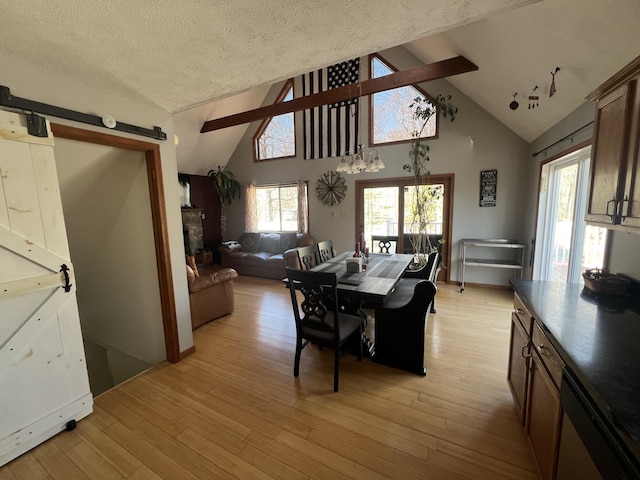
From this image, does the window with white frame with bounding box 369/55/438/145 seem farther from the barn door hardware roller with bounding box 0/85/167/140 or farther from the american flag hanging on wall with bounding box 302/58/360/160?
the barn door hardware roller with bounding box 0/85/167/140

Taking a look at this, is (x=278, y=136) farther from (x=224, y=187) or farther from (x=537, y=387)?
(x=537, y=387)

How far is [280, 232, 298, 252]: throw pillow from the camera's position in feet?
19.0

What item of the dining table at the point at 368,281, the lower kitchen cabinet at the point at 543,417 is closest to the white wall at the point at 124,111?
the dining table at the point at 368,281

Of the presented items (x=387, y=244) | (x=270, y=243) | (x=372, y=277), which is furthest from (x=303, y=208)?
(x=372, y=277)

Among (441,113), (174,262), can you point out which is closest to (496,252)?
(441,113)

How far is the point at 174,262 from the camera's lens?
8.00ft

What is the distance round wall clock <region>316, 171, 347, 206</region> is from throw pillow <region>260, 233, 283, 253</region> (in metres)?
1.39

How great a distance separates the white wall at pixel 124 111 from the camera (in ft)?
5.05

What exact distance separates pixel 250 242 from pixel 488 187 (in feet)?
16.4

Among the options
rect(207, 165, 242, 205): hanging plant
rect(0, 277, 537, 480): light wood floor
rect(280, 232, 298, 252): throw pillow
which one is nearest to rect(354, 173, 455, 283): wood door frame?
rect(280, 232, 298, 252): throw pillow

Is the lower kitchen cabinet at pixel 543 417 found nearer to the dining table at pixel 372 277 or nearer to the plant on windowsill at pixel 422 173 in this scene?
the dining table at pixel 372 277

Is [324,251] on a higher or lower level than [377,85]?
lower

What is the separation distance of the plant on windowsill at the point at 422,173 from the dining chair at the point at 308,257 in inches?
77.4

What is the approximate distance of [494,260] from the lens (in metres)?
4.31
